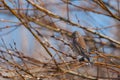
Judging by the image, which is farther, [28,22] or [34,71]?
[34,71]

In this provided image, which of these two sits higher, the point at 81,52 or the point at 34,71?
the point at 81,52

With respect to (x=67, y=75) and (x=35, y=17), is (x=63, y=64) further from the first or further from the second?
(x=35, y=17)

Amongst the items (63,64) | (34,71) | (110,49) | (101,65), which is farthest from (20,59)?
(110,49)

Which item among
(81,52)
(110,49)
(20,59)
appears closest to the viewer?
(81,52)

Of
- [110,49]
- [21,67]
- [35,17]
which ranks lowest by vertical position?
[110,49]

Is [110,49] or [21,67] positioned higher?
[21,67]

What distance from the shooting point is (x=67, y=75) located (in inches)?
180

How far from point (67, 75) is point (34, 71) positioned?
386 mm

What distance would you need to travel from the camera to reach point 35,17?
458 cm

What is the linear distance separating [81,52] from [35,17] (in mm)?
792

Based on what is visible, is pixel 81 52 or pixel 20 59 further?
pixel 20 59

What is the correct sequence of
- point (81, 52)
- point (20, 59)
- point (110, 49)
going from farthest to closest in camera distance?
point (110, 49) → point (20, 59) → point (81, 52)

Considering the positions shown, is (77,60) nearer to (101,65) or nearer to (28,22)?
(101,65)

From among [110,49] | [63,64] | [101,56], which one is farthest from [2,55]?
[110,49]
